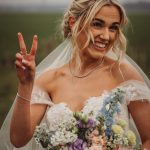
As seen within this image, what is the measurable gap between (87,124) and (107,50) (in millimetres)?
408

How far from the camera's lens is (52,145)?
197 cm

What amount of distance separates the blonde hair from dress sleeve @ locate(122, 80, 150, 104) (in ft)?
0.47

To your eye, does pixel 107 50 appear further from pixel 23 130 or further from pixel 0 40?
pixel 0 40

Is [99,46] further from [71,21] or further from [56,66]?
[56,66]

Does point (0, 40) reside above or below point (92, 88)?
above

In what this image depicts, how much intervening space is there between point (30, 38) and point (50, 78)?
106cm

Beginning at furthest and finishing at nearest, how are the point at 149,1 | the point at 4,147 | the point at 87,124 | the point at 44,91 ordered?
the point at 149,1 < the point at 4,147 < the point at 44,91 < the point at 87,124

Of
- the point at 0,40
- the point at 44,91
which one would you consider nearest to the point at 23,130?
the point at 44,91

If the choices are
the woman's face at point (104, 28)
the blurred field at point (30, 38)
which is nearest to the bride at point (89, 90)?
the woman's face at point (104, 28)

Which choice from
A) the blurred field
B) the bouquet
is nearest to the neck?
the bouquet

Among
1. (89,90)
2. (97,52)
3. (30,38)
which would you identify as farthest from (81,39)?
(30,38)

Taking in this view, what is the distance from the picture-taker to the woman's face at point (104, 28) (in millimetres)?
2164

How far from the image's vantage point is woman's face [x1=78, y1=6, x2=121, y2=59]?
2.16 metres

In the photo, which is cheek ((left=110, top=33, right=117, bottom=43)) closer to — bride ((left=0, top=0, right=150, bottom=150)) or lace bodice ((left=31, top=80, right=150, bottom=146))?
bride ((left=0, top=0, right=150, bottom=150))
